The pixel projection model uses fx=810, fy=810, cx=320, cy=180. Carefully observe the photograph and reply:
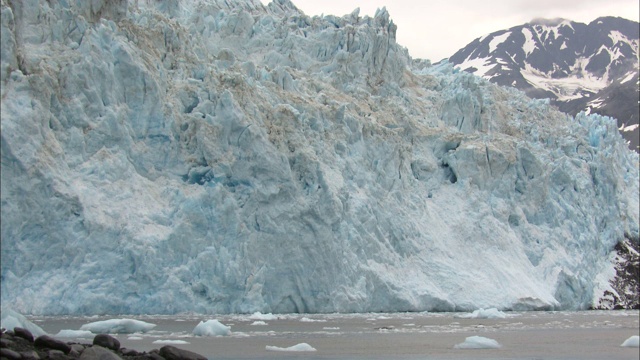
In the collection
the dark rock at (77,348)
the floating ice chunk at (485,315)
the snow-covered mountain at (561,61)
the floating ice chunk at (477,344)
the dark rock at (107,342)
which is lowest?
the floating ice chunk at (477,344)

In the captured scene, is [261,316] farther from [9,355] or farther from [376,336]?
[9,355]

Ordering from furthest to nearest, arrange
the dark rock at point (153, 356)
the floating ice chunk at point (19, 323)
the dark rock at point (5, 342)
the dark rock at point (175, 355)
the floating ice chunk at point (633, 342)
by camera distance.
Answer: the floating ice chunk at point (633, 342) → the floating ice chunk at point (19, 323) → the dark rock at point (175, 355) → the dark rock at point (153, 356) → the dark rock at point (5, 342)

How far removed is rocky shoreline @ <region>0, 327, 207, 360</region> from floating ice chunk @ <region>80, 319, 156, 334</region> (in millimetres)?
4804

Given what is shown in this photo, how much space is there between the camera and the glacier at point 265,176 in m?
20.1

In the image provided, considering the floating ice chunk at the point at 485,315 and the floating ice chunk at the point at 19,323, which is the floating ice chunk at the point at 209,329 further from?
the floating ice chunk at the point at 485,315

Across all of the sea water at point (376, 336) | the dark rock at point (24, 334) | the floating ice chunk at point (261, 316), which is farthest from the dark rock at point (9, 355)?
the floating ice chunk at point (261, 316)

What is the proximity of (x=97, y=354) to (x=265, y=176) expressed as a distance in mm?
14475

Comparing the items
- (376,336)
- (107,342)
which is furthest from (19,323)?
(376,336)

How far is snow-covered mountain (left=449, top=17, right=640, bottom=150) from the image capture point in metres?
111

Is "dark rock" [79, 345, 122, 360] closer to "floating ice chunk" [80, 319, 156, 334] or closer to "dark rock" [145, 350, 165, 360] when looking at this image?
"dark rock" [145, 350, 165, 360]

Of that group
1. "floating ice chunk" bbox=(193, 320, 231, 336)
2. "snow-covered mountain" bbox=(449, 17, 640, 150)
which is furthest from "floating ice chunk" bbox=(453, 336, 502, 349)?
"snow-covered mountain" bbox=(449, 17, 640, 150)

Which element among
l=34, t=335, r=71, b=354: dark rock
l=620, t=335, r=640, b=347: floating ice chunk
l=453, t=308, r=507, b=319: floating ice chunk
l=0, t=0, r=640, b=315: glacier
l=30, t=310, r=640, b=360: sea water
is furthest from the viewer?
l=453, t=308, r=507, b=319: floating ice chunk

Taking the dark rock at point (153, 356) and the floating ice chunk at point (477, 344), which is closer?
the dark rock at point (153, 356)

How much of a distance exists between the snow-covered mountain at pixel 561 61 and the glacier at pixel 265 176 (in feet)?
237
